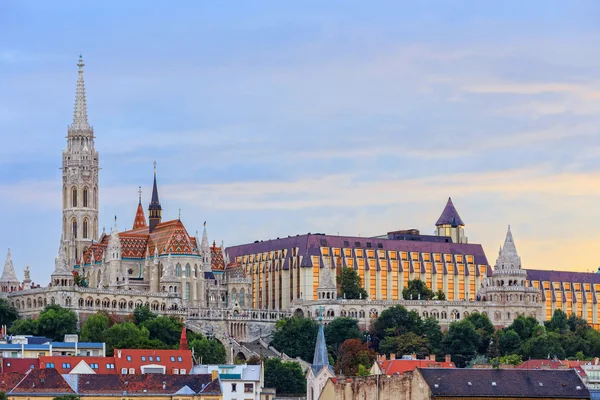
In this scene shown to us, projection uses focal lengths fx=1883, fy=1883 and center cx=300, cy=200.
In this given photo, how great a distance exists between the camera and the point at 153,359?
18012cm

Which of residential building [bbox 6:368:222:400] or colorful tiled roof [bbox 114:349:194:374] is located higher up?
colorful tiled roof [bbox 114:349:194:374]

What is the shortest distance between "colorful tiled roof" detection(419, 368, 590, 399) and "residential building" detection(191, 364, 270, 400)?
34504mm

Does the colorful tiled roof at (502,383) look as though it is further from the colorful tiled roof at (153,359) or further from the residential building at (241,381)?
the colorful tiled roof at (153,359)

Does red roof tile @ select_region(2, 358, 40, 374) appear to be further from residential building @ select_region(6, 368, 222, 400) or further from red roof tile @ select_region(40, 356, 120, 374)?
residential building @ select_region(6, 368, 222, 400)

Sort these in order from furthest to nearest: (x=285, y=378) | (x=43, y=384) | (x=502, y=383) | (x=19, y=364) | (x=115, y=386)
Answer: (x=285, y=378), (x=19, y=364), (x=115, y=386), (x=43, y=384), (x=502, y=383)

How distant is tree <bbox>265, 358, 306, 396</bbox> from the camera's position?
193 metres

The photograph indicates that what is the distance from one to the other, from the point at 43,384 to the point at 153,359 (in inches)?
956

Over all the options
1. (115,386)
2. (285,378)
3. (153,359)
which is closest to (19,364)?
(115,386)

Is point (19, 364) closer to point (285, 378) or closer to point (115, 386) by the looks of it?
point (115, 386)

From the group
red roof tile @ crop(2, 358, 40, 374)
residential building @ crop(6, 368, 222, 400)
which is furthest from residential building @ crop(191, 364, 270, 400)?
red roof tile @ crop(2, 358, 40, 374)

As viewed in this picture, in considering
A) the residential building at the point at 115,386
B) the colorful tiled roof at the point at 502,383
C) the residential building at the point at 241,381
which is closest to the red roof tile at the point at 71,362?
the residential building at the point at 115,386

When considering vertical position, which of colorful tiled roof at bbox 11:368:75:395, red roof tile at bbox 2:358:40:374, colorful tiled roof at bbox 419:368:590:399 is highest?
red roof tile at bbox 2:358:40:374

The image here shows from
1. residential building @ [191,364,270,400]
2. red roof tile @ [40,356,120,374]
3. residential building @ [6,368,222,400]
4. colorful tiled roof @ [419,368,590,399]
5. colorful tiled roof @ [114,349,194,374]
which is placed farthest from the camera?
colorful tiled roof @ [114,349,194,374]

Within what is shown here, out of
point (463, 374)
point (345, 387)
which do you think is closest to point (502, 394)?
point (463, 374)
